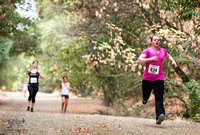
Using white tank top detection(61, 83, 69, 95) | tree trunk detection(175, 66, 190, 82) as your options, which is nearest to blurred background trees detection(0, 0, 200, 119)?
tree trunk detection(175, 66, 190, 82)

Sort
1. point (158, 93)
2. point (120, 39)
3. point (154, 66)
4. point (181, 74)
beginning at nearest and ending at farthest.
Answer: point (154, 66) → point (158, 93) → point (120, 39) → point (181, 74)

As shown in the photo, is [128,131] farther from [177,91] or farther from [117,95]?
[117,95]

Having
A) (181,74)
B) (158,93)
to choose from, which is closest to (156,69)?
(158,93)

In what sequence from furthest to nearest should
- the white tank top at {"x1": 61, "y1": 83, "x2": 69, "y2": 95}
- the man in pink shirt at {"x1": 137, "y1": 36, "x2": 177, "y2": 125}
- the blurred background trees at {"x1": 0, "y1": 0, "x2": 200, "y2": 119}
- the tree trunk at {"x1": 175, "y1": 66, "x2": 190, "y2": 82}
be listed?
the tree trunk at {"x1": 175, "y1": 66, "x2": 190, "y2": 82} < the white tank top at {"x1": 61, "y1": 83, "x2": 69, "y2": 95} < the blurred background trees at {"x1": 0, "y1": 0, "x2": 200, "y2": 119} < the man in pink shirt at {"x1": 137, "y1": 36, "x2": 177, "y2": 125}

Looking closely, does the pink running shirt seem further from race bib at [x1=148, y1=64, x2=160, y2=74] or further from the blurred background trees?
the blurred background trees

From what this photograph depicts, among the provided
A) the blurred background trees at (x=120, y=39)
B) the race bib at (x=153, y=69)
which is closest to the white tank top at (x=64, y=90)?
the blurred background trees at (x=120, y=39)

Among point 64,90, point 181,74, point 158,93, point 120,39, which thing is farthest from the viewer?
point 181,74

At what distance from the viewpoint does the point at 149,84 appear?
276 inches

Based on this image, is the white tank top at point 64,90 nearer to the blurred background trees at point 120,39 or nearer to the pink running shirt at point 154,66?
the blurred background trees at point 120,39

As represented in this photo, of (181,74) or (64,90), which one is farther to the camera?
(181,74)

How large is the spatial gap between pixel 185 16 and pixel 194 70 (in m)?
6.50

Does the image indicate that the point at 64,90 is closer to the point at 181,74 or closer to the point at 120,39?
the point at 120,39

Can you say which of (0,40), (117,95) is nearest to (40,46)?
(0,40)

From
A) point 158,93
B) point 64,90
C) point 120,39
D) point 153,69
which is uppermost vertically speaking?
point 120,39
